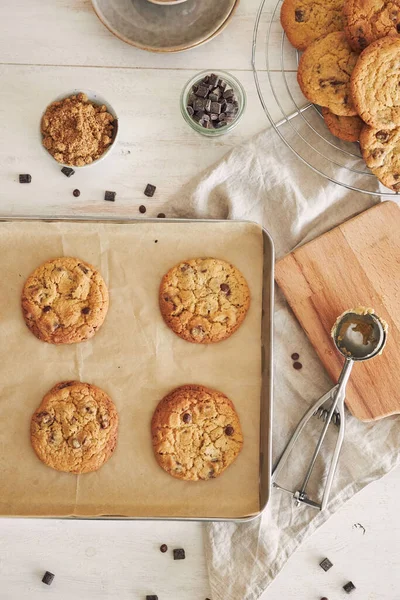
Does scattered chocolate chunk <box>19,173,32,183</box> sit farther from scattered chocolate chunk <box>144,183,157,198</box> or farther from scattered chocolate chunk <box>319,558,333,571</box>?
scattered chocolate chunk <box>319,558,333,571</box>

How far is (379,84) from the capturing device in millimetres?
1801

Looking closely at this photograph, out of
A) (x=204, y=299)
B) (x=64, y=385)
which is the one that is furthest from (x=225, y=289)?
(x=64, y=385)

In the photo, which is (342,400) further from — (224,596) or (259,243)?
(224,596)

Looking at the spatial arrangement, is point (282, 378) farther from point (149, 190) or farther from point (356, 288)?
point (149, 190)

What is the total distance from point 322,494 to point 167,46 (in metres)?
1.55

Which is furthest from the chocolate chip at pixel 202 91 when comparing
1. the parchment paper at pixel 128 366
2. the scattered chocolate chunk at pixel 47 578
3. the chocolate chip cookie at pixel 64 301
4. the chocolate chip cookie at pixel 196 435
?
the scattered chocolate chunk at pixel 47 578

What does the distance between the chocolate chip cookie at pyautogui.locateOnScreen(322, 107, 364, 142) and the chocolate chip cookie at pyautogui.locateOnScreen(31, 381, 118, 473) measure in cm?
112

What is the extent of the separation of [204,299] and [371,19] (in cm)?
96

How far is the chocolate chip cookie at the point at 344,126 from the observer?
1915mm

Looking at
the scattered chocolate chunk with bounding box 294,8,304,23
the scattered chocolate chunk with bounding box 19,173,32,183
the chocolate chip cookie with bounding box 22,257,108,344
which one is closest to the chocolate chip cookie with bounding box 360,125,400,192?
the scattered chocolate chunk with bounding box 294,8,304,23

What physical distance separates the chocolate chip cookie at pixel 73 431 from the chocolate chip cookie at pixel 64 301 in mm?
185

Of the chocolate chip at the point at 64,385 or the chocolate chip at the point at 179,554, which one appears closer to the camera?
the chocolate chip at the point at 64,385

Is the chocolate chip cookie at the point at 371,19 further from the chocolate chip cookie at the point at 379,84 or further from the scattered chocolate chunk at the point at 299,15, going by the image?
the scattered chocolate chunk at the point at 299,15

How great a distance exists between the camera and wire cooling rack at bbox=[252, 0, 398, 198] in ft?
6.72
